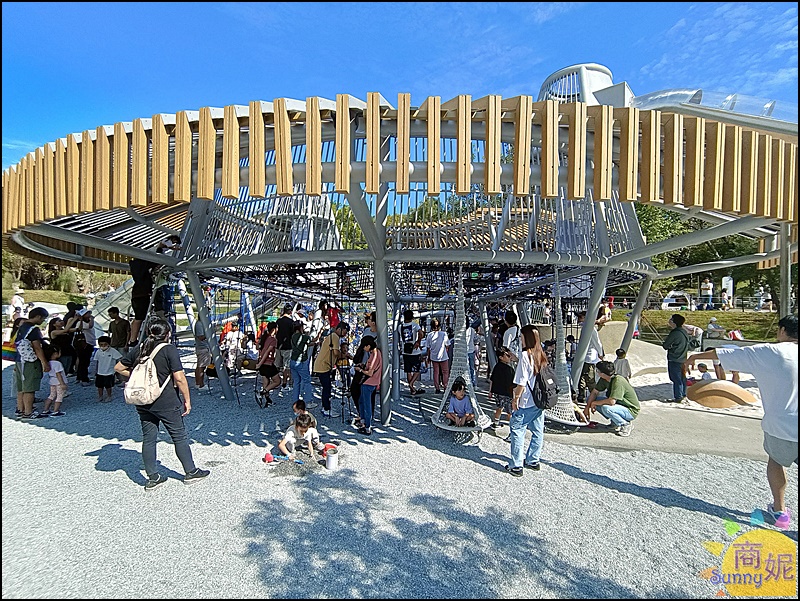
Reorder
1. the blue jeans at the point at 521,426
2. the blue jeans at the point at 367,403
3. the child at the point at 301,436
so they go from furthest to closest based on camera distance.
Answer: the blue jeans at the point at 367,403 < the child at the point at 301,436 < the blue jeans at the point at 521,426

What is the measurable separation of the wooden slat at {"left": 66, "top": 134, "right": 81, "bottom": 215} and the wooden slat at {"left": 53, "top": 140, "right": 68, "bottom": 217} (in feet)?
0.30

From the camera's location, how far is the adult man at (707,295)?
85.2 feet

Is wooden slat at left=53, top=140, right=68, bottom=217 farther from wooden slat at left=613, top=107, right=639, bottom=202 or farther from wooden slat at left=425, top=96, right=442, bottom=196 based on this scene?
wooden slat at left=613, top=107, right=639, bottom=202

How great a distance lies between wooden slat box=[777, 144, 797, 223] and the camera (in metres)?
4.15

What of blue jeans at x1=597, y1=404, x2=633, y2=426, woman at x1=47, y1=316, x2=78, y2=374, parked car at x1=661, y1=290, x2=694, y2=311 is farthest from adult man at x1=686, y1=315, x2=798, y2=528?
parked car at x1=661, y1=290, x2=694, y2=311

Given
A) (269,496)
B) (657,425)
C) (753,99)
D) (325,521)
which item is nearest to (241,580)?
(325,521)

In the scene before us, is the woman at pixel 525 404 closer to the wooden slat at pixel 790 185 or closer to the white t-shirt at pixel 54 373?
the wooden slat at pixel 790 185

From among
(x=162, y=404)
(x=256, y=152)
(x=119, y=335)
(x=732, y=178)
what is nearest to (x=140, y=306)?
(x=119, y=335)

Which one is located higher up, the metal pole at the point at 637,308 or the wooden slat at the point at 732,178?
the wooden slat at the point at 732,178

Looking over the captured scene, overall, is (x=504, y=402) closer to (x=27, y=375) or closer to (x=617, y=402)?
(x=617, y=402)

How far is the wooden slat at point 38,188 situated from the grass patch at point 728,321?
20545 millimetres

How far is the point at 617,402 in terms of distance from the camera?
685 cm

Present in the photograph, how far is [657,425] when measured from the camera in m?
7.50

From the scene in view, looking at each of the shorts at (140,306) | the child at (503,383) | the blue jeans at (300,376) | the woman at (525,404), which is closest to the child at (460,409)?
the child at (503,383)
